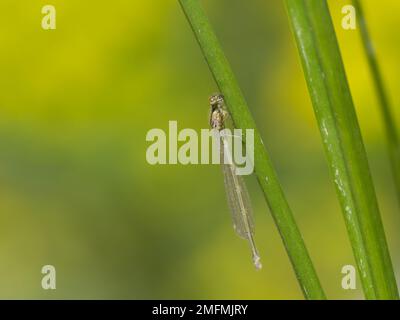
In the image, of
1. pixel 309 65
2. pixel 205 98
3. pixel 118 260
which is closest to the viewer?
pixel 309 65

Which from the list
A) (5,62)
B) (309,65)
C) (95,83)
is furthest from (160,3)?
(309,65)

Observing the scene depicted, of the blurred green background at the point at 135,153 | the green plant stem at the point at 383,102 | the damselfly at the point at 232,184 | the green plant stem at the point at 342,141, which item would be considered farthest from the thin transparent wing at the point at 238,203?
the blurred green background at the point at 135,153

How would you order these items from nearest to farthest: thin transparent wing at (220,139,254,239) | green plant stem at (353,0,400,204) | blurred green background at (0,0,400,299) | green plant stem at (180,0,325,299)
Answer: green plant stem at (180,0,325,299) < green plant stem at (353,0,400,204) < thin transparent wing at (220,139,254,239) < blurred green background at (0,0,400,299)

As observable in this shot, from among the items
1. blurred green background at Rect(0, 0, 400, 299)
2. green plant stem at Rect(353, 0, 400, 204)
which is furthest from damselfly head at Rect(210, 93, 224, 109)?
blurred green background at Rect(0, 0, 400, 299)

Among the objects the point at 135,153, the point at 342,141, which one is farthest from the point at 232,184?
the point at 135,153

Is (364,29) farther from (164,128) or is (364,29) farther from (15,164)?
(15,164)

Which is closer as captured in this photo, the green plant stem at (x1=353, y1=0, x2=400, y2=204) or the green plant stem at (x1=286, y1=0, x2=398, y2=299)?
the green plant stem at (x1=286, y1=0, x2=398, y2=299)

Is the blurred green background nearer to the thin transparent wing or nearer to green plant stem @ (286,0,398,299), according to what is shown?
the thin transparent wing

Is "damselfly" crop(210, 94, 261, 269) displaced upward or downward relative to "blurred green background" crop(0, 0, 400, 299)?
downward
